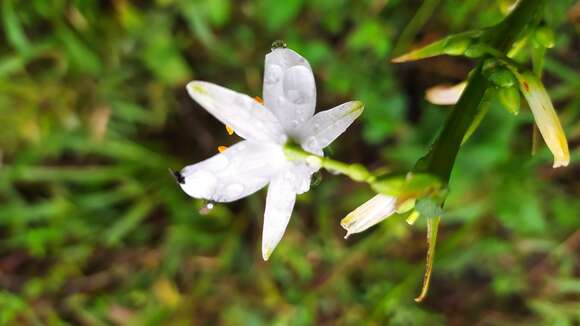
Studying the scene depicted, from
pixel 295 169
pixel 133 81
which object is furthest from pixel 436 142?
pixel 133 81

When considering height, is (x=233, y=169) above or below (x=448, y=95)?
below

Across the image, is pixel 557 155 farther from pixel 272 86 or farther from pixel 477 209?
pixel 477 209

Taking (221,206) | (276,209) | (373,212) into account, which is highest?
(221,206)

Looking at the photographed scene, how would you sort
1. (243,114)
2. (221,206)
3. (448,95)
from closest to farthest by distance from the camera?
(243,114), (448,95), (221,206)

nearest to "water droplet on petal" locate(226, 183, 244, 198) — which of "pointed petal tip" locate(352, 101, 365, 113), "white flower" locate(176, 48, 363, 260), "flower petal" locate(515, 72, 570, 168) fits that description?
"white flower" locate(176, 48, 363, 260)

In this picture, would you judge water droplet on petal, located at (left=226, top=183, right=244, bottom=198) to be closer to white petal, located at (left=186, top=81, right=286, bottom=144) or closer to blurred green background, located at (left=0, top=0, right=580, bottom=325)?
white petal, located at (left=186, top=81, right=286, bottom=144)

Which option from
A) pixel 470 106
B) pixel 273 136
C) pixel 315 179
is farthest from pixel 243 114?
pixel 470 106

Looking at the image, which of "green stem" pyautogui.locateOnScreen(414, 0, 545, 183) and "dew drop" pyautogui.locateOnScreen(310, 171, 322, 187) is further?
"dew drop" pyautogui.locateOnScreen(310, 171, 322, 187)

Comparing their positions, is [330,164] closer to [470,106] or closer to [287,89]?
[287,89]
